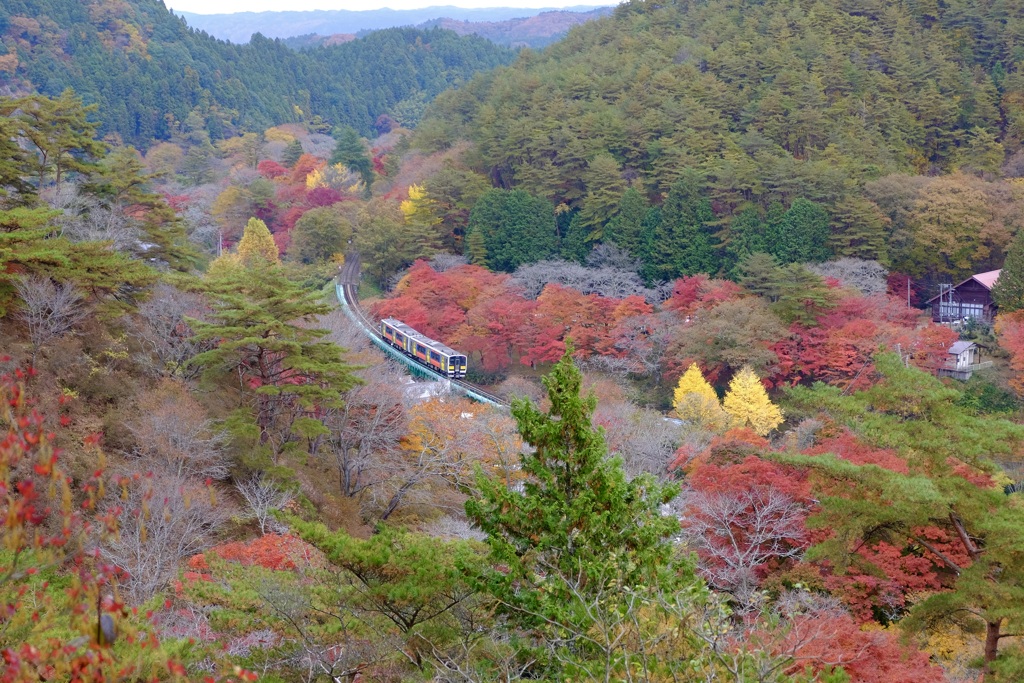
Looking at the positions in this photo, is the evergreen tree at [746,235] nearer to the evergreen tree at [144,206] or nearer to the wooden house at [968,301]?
the wooden house at [968,301]

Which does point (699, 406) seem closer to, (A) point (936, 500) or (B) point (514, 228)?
(A) point (936, 500)

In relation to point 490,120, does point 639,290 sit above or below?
below

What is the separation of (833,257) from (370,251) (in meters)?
17.0

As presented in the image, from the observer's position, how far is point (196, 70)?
67.1 m

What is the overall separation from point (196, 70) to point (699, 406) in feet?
201

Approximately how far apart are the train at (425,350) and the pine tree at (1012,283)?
14.6 meters

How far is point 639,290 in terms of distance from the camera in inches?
1070

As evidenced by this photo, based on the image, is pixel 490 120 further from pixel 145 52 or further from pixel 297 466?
pixel 145 52

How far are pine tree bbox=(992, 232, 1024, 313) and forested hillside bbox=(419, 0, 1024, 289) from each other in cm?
376

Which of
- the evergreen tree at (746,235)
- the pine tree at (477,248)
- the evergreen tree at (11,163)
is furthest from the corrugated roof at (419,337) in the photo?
the evergreen tree at (11,163)

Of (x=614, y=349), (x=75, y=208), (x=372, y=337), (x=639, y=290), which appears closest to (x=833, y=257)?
(x=639, y=290)

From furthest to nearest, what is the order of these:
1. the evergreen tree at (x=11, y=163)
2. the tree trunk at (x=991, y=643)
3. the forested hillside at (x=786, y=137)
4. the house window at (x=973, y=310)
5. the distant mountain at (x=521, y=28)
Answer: the distant mountain at (x=521, y=28) < the forested hillside at (x=786, y=137) < the house window at (x=973, y=310) < the evergreen tree at (x=11, y=163) < the tree trunk at (x=991, y=643)

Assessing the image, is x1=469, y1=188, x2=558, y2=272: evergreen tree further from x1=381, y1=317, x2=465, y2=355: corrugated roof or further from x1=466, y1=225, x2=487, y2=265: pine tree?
x1=381, y1=317, x2=465, y2=355: corrugated roof

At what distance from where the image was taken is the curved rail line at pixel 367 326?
75.5 ft
